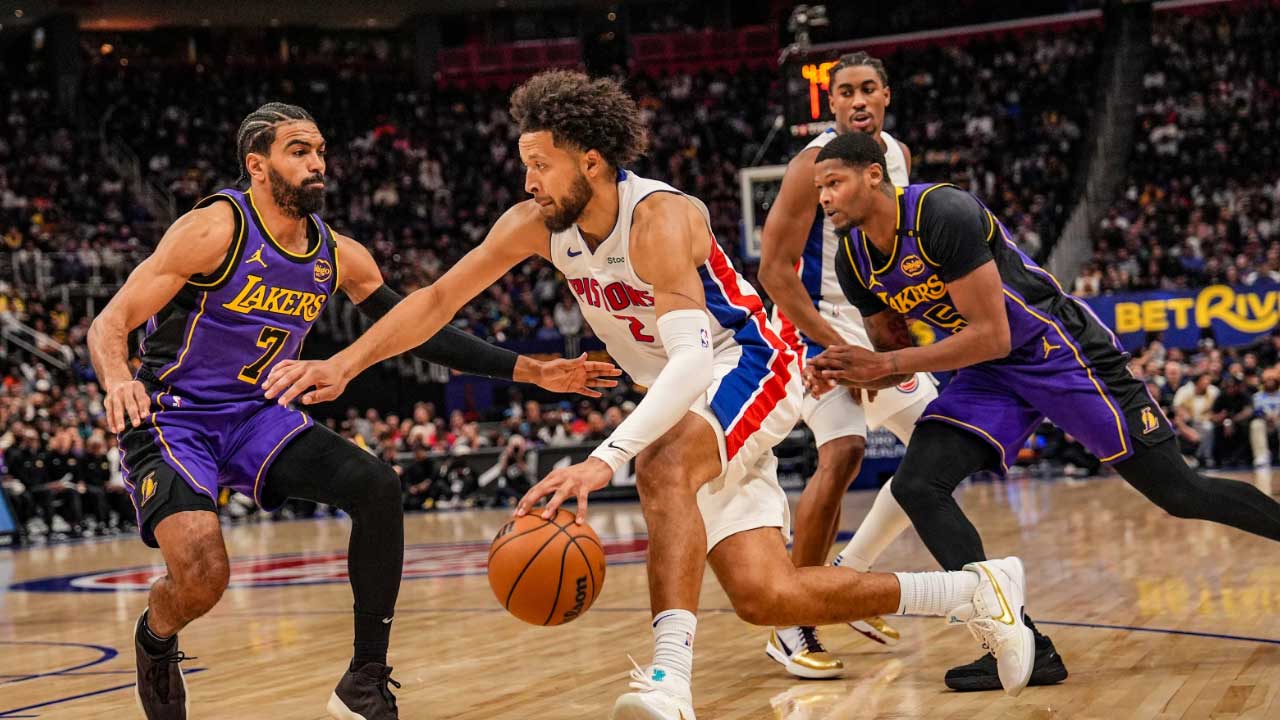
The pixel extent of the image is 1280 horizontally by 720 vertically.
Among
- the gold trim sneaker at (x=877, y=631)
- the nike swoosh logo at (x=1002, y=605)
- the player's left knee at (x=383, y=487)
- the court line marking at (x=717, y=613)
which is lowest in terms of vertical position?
the court line marking at (x=717, y=613)

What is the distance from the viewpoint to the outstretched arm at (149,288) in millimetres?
4074

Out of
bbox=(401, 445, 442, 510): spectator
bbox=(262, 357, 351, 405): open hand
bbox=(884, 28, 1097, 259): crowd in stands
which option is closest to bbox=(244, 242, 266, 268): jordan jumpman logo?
bbox=(262, 357, 351, 405): open hand

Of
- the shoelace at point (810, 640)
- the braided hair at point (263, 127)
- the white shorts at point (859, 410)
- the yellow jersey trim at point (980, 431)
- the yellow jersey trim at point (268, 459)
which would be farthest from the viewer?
the white shorts at point (859, 410)

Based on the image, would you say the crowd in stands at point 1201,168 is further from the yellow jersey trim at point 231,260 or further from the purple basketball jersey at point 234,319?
the yellow jersey trim at point 231,260

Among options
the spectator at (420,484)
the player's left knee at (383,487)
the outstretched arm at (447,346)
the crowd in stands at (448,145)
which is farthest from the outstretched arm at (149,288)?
the crowd in stands at (448,145)

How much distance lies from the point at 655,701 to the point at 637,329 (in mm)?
1218

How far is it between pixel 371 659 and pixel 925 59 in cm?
2630

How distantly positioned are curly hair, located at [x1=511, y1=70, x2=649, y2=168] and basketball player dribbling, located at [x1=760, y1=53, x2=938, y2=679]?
1151 mm

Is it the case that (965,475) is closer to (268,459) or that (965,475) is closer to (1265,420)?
(268,459)

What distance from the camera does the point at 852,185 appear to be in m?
4.65

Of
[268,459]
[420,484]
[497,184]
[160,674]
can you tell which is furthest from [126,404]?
[497,184]

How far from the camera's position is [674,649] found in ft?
12.2

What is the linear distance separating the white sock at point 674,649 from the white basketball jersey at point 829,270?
7.08 feet

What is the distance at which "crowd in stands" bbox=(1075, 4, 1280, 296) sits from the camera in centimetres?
2036
